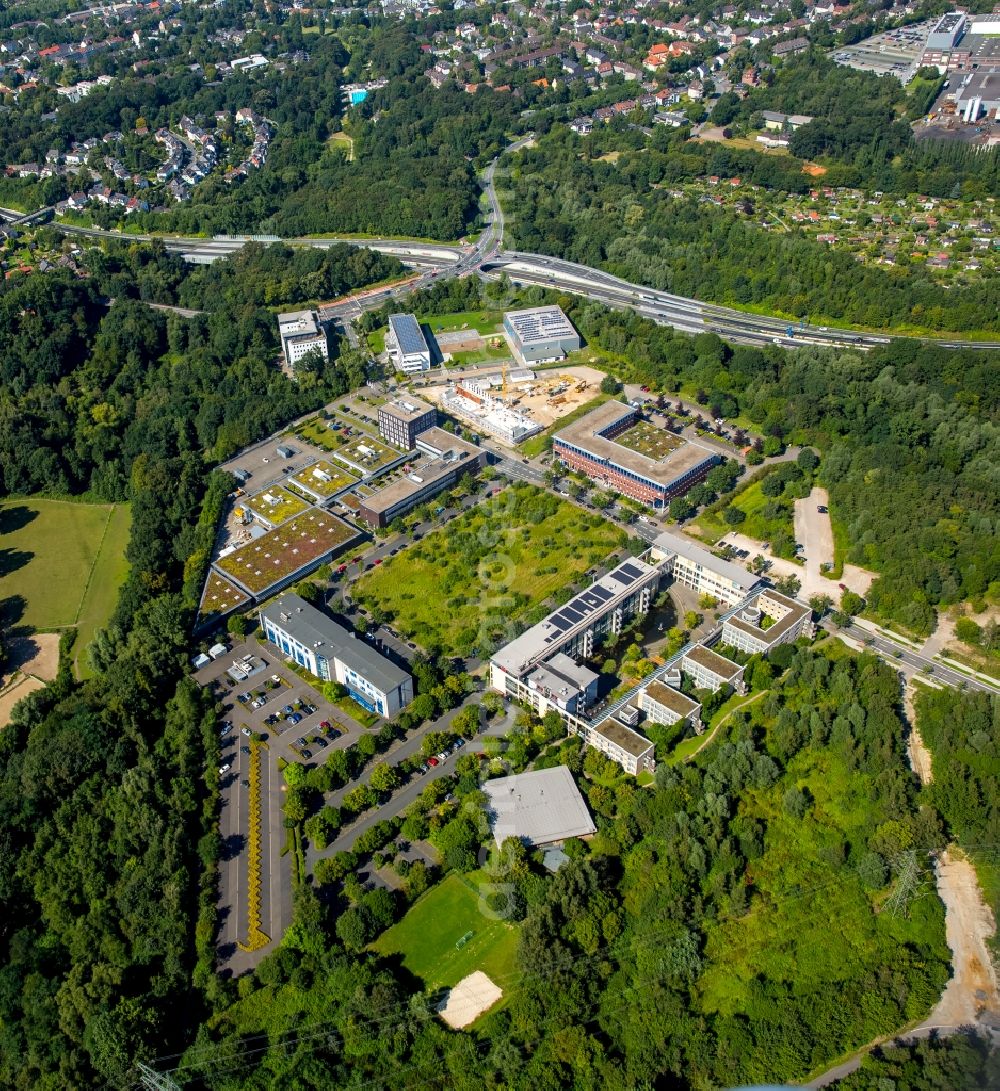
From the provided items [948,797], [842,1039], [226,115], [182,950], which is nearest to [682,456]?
[948,797]

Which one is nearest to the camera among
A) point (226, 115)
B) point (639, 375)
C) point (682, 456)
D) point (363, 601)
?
point (363, 601)

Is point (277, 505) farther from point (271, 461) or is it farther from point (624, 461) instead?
point (624, 461)

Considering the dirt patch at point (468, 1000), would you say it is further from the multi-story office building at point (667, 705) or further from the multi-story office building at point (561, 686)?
the multi-story office building at point (667, 705)

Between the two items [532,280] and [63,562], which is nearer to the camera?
[63,562]

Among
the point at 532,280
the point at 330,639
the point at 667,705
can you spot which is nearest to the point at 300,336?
the point at 532,280

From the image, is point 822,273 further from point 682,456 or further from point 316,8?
point 316,8

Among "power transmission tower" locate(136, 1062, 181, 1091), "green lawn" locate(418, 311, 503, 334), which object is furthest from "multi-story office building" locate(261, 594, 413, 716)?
"green lawn" locate(418, 311, 503, 334)

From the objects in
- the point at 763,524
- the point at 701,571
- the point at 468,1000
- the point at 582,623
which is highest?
the point at 582,623

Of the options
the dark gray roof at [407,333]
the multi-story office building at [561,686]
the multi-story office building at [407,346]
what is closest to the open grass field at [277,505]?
the multi-story office building at [407,346]
